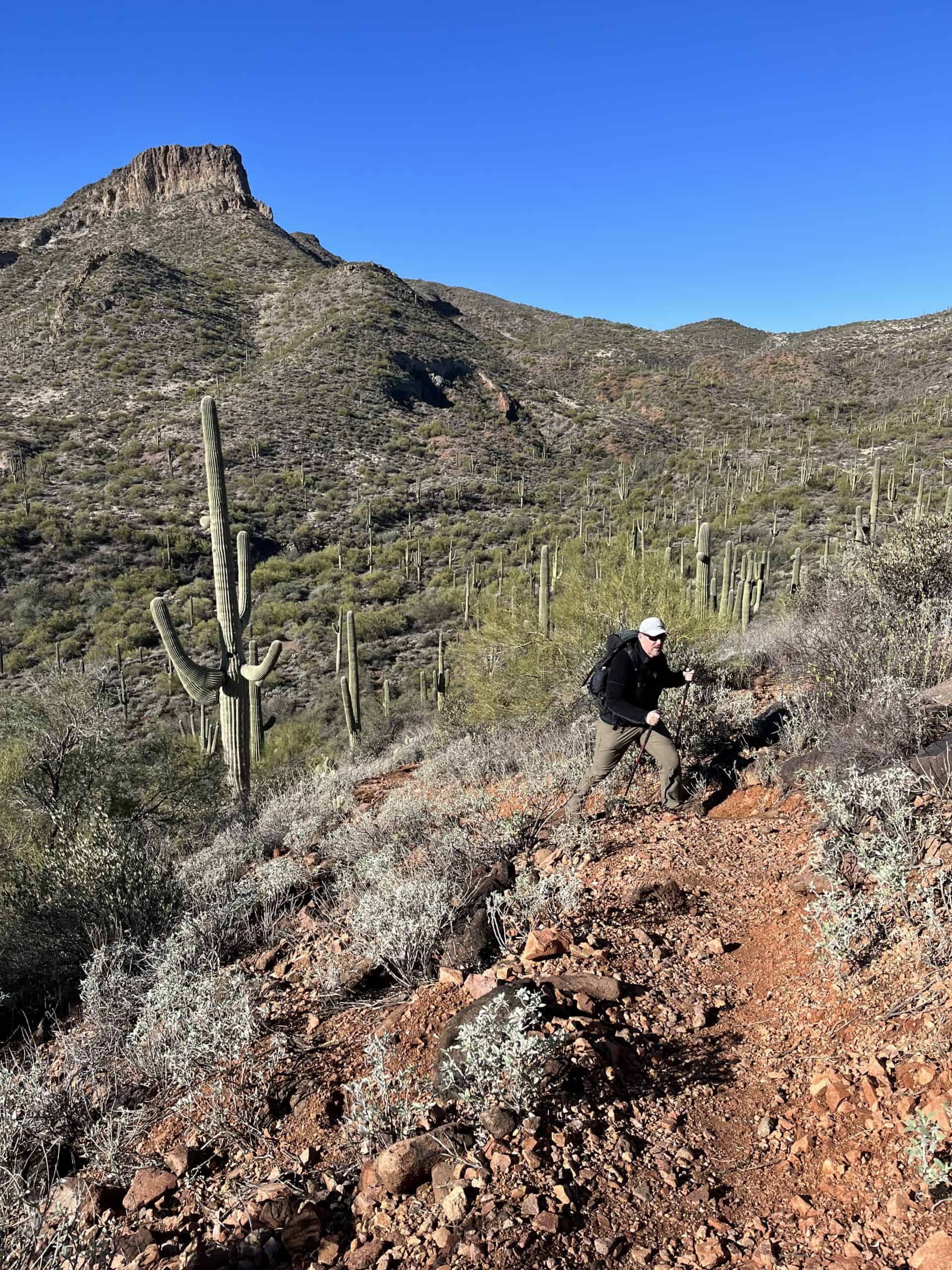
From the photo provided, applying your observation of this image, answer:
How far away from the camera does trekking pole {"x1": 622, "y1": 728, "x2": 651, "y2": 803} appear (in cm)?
525

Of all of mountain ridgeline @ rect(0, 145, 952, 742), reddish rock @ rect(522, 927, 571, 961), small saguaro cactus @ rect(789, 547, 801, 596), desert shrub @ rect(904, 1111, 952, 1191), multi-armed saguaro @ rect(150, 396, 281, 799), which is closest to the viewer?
desert shrub @ rect(904, 1111, 952, 1191)

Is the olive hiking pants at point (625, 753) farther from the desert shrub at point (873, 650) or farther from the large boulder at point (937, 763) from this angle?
the large boulder at point (937, 763)

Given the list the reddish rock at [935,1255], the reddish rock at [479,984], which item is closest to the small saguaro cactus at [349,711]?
the reddish rock at [479,984]

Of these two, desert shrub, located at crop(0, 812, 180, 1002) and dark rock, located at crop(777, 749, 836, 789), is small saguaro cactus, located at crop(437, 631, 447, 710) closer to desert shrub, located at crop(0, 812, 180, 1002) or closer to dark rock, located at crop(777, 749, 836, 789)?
desert shrub, located at crop(0, 812, 180, 1002)

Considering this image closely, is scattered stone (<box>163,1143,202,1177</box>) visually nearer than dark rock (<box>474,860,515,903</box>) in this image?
Yes

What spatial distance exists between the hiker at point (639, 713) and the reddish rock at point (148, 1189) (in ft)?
10.1

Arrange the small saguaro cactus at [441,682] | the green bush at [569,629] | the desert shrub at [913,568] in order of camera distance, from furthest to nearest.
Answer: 1. the small saguaro cactus at [441,682]
2. the green bush at [569,629]
3. the desert shrub at [913,568]

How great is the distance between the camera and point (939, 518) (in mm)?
8133

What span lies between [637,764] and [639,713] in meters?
1.02

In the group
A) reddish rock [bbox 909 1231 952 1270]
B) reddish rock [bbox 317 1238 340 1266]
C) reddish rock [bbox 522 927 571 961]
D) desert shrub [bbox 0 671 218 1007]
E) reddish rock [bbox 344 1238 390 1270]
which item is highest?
reddish rock [bbox 909 1231 952 1270]

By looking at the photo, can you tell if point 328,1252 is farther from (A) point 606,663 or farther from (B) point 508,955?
(A) point 606,663

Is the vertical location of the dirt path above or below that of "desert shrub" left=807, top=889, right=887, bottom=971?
below

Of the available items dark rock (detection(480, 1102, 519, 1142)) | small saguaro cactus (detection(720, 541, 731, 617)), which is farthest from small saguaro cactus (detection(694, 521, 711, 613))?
dark rock (detection(480, 1102, 519, 1142))

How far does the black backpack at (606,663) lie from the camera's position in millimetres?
5242
